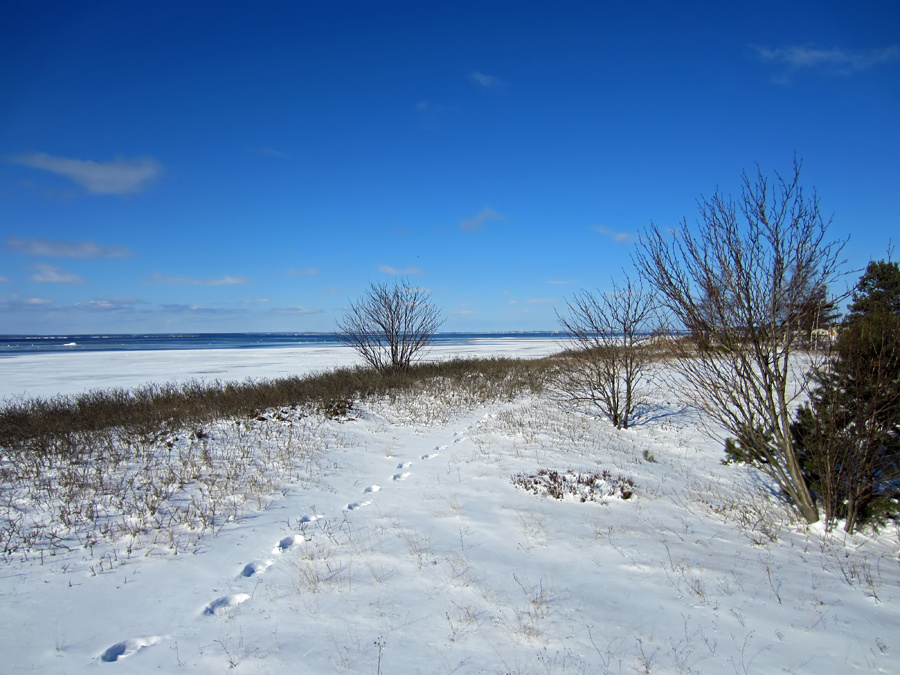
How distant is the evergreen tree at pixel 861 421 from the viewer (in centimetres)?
516

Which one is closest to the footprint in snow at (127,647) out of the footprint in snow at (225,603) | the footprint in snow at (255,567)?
the footprint in snow at (225,603)

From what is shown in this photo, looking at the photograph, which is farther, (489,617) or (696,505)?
(696,505)

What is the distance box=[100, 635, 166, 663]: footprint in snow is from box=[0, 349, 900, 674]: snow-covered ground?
1 cm

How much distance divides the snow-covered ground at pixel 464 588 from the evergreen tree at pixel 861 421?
1.52 ft

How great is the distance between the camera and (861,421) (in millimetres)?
5230

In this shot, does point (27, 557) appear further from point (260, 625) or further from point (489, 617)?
point (489, 617)

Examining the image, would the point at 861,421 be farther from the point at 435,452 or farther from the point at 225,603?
the point at 225,603

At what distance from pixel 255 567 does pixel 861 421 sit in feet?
23.3

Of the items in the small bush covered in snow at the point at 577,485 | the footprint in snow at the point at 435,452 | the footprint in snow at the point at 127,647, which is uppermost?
the small bush covered in snow at the point at 577,485

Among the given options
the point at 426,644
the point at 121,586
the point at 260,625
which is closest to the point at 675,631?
the point at 426,644

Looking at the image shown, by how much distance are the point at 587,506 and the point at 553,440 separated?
3603 mm

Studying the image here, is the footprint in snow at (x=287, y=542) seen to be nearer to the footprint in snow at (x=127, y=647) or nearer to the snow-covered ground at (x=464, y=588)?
the snow-covered ground at (x=464, y=588)

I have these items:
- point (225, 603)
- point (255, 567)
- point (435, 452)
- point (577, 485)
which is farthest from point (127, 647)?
point (435, 452)

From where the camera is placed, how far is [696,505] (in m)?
6.32
